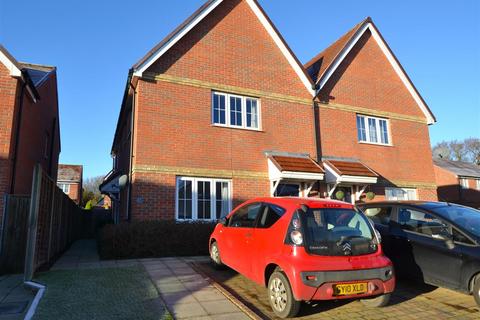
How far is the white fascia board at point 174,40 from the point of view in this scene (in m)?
11.1

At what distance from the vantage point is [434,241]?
232 inches

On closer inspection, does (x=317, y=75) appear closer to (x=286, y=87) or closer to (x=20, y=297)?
(x=286, y=87)

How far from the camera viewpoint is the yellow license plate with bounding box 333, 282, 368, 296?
4504 mm

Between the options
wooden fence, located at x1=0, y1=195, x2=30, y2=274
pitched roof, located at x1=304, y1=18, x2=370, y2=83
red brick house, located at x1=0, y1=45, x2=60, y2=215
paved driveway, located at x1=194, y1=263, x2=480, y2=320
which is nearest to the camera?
paved driveway, located at x1=194, y1=263, x2=480, y2=320

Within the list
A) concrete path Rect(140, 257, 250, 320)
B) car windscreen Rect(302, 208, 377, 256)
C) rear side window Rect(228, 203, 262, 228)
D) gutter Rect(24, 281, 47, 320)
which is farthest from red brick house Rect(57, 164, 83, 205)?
car windscreen Rect(302, 208, 377, 256)

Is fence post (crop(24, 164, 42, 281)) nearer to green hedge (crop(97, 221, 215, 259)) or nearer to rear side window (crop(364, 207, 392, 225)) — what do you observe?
green hedge (crop(97, 221, 215, 259))

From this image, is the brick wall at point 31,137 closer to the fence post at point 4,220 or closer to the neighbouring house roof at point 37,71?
the neighbouring house roof at point 37,71

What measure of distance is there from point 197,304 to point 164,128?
704cm

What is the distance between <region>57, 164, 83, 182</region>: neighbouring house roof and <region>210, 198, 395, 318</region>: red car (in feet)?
126

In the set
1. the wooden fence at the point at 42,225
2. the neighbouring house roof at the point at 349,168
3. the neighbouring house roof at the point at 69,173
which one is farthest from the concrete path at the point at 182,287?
the neighbouring house roof at the point at 69,173

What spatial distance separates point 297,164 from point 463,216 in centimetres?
628

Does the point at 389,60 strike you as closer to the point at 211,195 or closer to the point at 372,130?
the point at 372,130

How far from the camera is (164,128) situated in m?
11.2

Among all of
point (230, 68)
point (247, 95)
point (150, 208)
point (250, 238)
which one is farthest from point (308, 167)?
point (250, 238)
